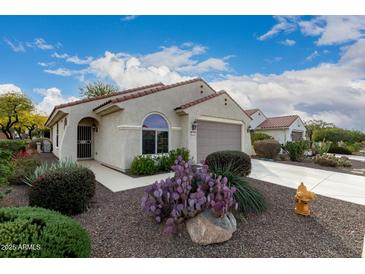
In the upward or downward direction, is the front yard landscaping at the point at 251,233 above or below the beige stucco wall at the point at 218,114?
below

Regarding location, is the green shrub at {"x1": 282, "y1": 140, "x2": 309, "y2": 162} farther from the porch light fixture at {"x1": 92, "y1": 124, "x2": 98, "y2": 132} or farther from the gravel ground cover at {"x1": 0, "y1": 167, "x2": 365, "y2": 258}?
the porch light fixture at {"x1": 92, "y1": 124, "x2": 98, "y2": 132}

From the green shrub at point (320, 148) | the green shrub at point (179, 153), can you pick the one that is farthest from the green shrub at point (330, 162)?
the green shrub at point (179, 153)

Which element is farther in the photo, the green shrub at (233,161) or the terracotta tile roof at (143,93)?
the terracotta tile roof at (143,93)

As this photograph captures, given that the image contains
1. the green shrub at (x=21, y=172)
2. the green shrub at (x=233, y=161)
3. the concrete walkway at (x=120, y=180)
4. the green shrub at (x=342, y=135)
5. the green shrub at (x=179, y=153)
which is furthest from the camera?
the green shrub at (x=342, y=135)

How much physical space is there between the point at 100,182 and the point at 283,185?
23.3ft

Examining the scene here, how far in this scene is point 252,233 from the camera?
3.89 metres

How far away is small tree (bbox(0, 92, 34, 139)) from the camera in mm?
27391

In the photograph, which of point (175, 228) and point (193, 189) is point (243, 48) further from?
point (175, 228)

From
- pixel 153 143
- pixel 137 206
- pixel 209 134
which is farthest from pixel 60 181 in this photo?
pixel 209 134

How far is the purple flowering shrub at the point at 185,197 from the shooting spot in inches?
144

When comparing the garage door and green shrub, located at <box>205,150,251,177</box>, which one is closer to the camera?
green shrub, located at <box>205,150,251,177</box>

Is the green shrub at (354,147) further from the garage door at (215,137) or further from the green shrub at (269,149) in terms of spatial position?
the garage door at (215,137)

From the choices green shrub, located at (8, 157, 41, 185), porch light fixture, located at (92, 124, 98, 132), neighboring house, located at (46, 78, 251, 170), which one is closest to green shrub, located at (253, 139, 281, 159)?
neighboring house, located at (46, 78, 251, 170)

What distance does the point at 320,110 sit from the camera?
9258mm
